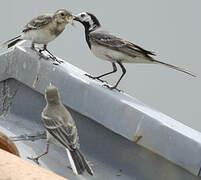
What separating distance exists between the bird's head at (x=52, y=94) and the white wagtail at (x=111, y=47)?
1173 mm

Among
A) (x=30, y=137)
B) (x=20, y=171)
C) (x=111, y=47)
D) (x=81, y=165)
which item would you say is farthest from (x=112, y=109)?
(x=20, y=171)

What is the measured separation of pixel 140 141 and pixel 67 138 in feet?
2.08

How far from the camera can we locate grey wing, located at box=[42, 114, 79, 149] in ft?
14.4

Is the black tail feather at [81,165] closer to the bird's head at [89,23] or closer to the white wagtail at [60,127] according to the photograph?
the white wagtail at [60,127]

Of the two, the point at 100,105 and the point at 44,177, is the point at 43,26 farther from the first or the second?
the point at 44,177

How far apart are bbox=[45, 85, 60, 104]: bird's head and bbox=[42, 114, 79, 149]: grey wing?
7.0 inches

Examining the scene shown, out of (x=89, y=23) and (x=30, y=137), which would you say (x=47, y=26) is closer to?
(x=89, y=23)

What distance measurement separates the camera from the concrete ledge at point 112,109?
3.87 meters

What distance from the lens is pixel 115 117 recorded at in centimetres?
427

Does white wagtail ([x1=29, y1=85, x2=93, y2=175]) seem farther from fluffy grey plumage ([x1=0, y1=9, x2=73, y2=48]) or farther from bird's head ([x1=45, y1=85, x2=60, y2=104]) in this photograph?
fluffy grey plumage ([x1=0, y1=9, x2=73, y2=48])

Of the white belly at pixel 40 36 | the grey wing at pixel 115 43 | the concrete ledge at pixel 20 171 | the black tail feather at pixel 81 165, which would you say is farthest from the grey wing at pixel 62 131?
the concrete ledge at pixel 20 171

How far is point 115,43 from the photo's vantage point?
5867 millimetres

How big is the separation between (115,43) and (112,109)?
1662mm

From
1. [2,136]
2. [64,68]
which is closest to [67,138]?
[64,68]
